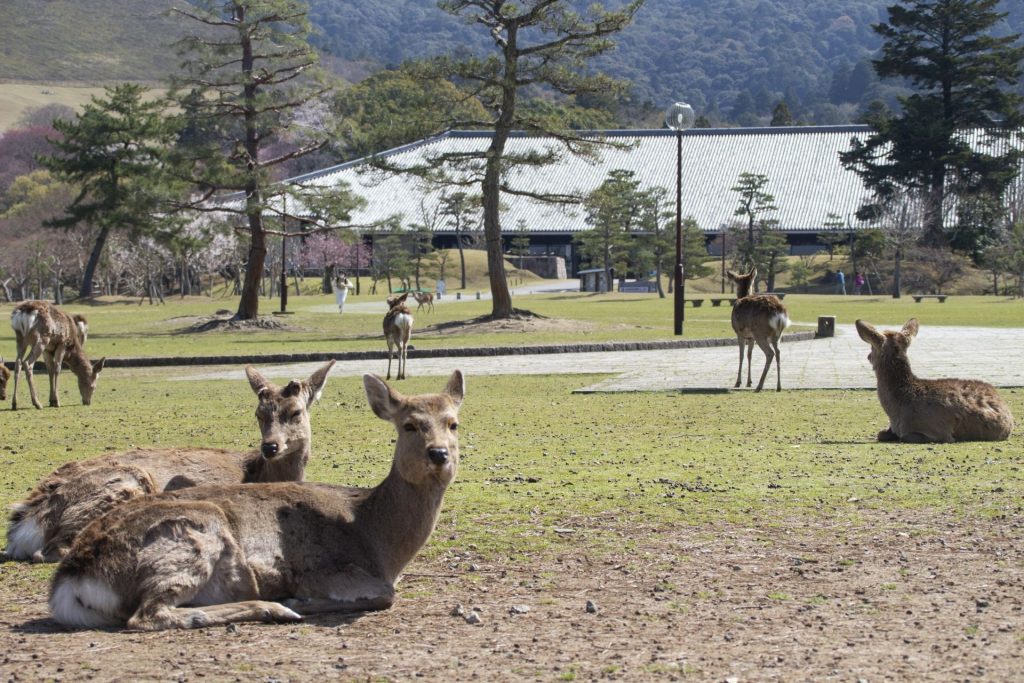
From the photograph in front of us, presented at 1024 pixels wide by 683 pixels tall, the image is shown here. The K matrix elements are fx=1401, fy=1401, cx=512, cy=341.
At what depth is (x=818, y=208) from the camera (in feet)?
240

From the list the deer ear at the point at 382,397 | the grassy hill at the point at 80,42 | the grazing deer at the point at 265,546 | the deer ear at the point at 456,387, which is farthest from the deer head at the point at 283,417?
the grassy hill at the point at 80,42

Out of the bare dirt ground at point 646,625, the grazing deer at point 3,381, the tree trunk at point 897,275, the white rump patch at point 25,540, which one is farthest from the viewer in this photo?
the tree trunk at point 897,275

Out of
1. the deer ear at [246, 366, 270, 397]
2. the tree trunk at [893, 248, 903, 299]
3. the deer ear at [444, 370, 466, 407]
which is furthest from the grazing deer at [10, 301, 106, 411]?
the tree trunk at [893, 248, 903, 299]

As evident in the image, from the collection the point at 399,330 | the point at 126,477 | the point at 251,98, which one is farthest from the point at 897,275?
the point at 126,477

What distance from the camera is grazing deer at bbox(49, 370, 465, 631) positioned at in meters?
5.52

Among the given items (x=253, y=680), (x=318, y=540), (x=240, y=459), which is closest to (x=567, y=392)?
(x=240, y=459)

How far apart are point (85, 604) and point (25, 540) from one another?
1.53 meters

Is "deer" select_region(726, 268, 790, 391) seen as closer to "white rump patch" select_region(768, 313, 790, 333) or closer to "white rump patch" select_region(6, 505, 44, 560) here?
"white rump patch" select_region(768, 313, 790, 333)

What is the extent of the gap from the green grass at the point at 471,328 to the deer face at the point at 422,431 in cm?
1946

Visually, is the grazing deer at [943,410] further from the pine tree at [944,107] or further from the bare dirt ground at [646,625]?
the pine tree at [944,107]

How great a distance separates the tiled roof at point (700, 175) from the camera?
74500mm

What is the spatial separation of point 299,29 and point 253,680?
32.2m

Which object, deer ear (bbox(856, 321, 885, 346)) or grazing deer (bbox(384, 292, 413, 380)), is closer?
deer ear (bbox(856, 321, 885, 346))

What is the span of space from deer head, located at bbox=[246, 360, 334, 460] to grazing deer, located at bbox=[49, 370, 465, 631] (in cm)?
43
